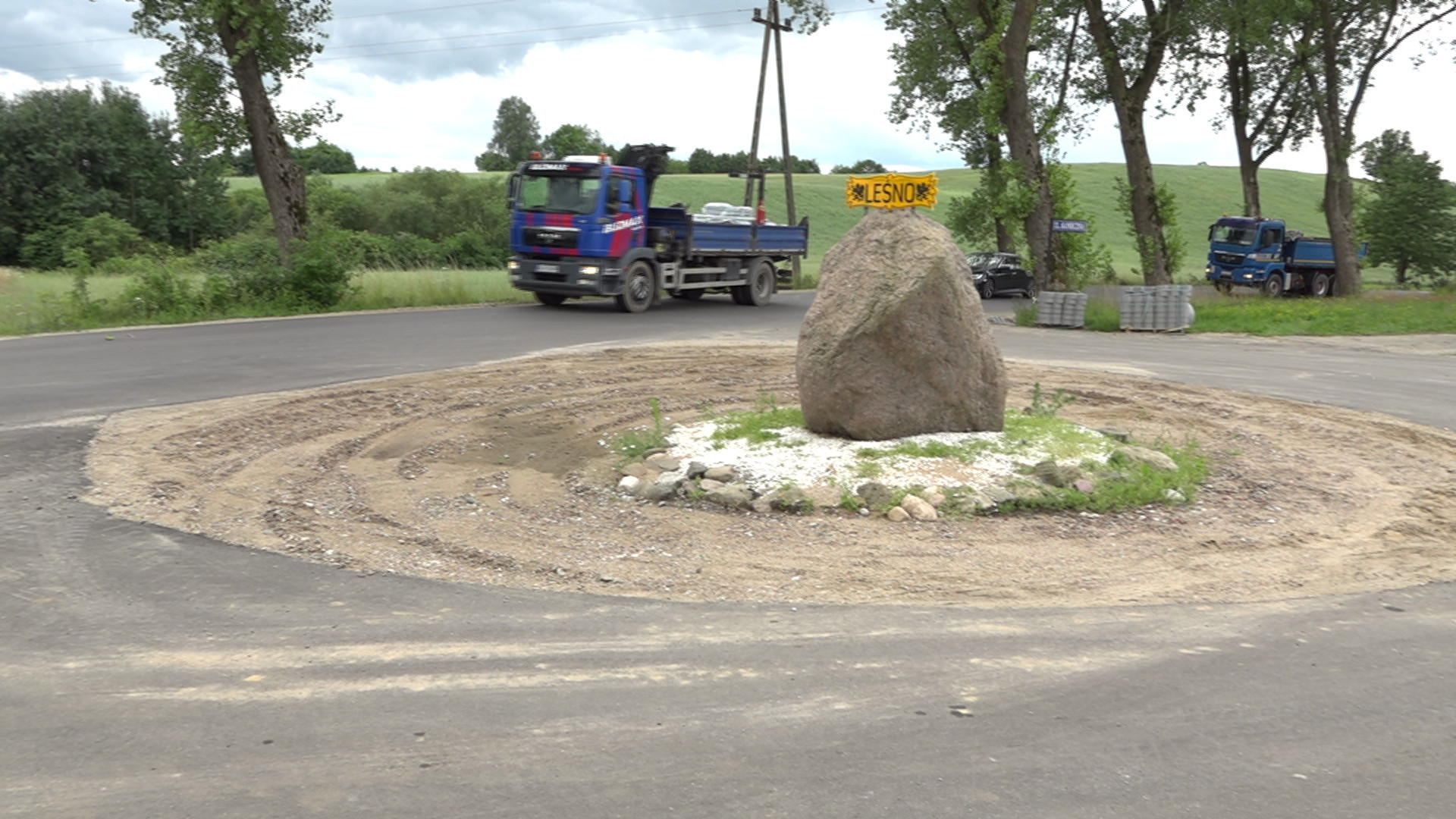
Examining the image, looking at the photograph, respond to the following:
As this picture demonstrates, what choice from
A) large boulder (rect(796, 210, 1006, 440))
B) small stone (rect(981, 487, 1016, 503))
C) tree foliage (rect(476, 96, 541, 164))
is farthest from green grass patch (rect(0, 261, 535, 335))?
tree foliage (rect(476, 96, 541, 164))

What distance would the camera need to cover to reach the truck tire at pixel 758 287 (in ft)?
98.9

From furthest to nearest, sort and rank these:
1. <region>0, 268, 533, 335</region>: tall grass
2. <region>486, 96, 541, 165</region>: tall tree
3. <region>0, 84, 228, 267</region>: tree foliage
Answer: <region>486, 96, 541, 165</region>: tall tree → <region>0, 84, 228, 267</region>: tree foliage → <region>0, 268, 533, 335</region>: tall grass

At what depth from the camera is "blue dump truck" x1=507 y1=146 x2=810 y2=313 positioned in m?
25.2

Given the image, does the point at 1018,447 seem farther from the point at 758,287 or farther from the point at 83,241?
the point at 83,241

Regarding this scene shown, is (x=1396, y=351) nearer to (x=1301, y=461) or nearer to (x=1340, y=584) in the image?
(x=1301, y=461)

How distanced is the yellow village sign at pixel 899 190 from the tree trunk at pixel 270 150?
19893 millimetres

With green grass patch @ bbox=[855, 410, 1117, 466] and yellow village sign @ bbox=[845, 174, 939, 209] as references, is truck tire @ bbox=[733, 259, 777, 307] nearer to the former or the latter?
yellow village sign @ bbox=[845, 174, 939, 209]

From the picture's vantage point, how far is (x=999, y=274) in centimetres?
4153

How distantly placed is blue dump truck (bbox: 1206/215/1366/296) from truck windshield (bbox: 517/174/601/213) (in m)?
26.8

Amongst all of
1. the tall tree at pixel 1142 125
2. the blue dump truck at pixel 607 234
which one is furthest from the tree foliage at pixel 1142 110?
the blue dump truck at pixel 607 234

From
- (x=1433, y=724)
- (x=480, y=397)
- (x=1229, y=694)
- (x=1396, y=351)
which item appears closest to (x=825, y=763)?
(x=1229, y=694)

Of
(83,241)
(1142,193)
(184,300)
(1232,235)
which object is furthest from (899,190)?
(83,241)

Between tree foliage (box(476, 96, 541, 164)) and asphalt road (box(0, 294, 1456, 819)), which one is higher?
tree foliage (box(476, 96, 541, 164))

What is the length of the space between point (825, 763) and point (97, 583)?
14.7 feet
